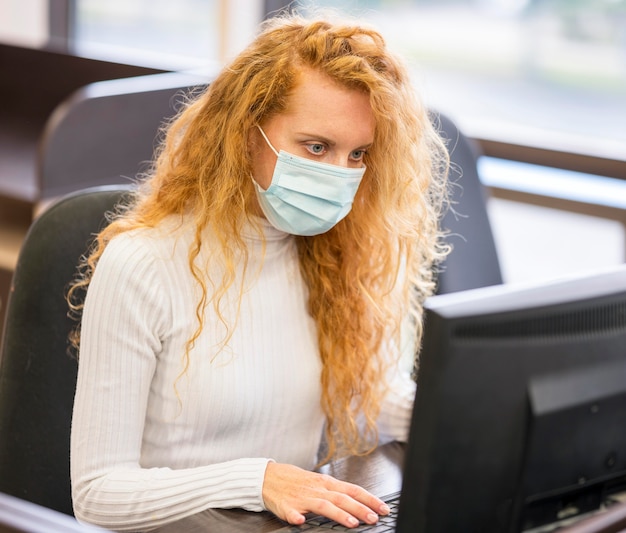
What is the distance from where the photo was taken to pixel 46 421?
120 centimetres

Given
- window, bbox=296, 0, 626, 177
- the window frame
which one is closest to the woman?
the window frame

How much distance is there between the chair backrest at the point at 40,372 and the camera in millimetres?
1196

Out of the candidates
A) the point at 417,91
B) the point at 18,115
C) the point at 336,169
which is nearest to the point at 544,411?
the point at 336,169

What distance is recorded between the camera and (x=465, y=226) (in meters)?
1.75

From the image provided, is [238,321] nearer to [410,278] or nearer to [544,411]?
[410,278]

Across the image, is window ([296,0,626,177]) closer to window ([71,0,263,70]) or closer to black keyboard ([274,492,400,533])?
window ([71,0,263,70])

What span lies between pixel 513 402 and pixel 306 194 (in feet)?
1.66

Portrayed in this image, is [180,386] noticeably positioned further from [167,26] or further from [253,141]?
[167,26]

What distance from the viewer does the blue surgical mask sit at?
1.16 meters

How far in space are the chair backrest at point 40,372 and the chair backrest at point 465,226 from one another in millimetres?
716

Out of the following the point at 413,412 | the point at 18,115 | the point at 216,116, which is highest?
the point at 216,116

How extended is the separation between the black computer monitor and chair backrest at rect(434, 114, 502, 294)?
920 mm

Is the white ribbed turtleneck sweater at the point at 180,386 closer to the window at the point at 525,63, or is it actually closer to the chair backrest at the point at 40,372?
the chair backrest at the point at 40,372

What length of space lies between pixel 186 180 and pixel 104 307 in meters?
0.20
